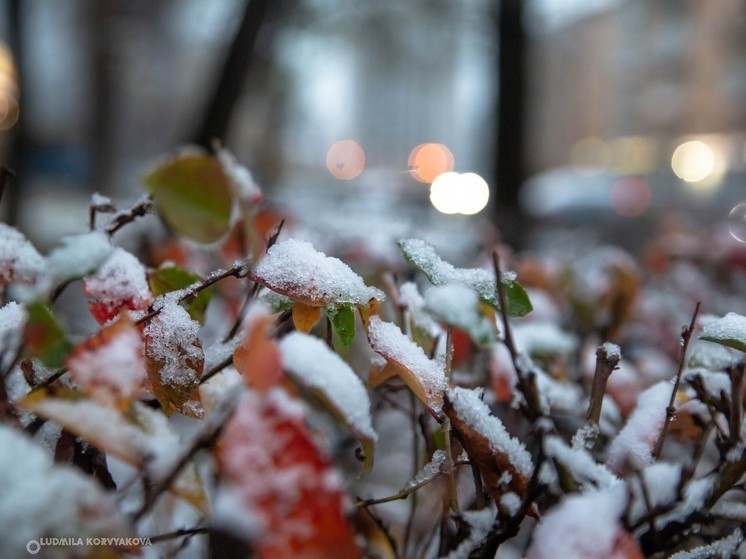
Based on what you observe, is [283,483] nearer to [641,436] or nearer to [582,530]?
[582,530]

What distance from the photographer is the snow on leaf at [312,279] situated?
2.32 ft

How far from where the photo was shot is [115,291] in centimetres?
82

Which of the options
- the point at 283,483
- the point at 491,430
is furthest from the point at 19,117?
the point at 283,483

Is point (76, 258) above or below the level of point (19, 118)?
below

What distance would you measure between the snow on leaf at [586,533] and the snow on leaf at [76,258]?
1.39ft

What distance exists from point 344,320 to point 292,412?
28 cm

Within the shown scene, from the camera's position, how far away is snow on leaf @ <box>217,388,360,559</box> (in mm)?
418

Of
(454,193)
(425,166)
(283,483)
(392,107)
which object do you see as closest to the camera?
(283,483)

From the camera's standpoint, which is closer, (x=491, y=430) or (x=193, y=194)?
(x=491, y=430)

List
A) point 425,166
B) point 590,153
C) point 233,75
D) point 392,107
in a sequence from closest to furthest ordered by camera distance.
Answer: point 425,166 < point 233,75 < point 392,107 < point 590,153

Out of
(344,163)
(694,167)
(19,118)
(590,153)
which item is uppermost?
(590,153)

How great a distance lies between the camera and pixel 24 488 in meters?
0.46

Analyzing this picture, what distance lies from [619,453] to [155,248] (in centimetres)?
144

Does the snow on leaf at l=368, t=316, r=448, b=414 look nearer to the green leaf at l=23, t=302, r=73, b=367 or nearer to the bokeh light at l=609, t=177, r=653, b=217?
the green leaf at l=23, t=302, r=73, b=367
